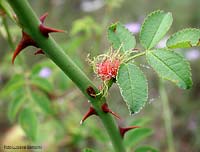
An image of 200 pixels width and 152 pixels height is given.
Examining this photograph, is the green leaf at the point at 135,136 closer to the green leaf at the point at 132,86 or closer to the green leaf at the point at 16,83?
the green leaf at the point at 16,83

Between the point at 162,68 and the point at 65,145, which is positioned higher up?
the point at 162,68

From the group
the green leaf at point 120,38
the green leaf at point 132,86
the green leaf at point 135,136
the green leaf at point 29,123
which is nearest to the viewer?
the green leaf at point 132,86

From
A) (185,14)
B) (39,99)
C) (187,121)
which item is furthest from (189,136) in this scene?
(39,99)

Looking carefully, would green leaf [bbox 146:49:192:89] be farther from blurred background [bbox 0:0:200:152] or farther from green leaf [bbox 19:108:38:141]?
green leaf [bbox 19:108:38:141]

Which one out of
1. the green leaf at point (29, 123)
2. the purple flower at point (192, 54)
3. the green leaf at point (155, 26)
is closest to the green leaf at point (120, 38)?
the green leaf at point (155, 26)

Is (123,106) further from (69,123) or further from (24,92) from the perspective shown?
(24,92)
